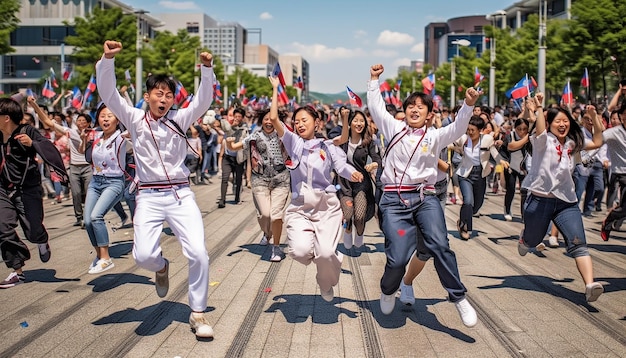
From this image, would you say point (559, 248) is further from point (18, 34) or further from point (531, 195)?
point (18, 34)

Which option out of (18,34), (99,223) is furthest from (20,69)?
(99,223)

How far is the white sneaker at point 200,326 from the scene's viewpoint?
5672 mm

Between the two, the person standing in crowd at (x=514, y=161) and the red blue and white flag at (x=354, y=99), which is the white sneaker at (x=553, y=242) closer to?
the person standing in crowd at (x=514, y=161)

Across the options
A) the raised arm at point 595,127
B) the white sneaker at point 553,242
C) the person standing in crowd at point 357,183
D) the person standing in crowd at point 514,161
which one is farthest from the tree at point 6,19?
the raised arm at point 595,127

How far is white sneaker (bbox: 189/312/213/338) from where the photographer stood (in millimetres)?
5672

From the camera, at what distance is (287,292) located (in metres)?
7.51

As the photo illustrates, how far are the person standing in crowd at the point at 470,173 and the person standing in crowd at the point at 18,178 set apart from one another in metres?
6.35

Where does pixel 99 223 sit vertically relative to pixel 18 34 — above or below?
below

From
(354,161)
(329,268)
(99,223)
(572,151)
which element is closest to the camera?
(329,268)

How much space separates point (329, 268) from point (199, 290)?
3.99 ft

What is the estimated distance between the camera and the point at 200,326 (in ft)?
18.8

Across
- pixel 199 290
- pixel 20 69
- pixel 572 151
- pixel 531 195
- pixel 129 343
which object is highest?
pixel 20 69

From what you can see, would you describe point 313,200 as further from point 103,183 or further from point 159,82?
point 103,183

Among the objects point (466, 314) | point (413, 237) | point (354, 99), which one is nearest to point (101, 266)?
point (354, 99)
